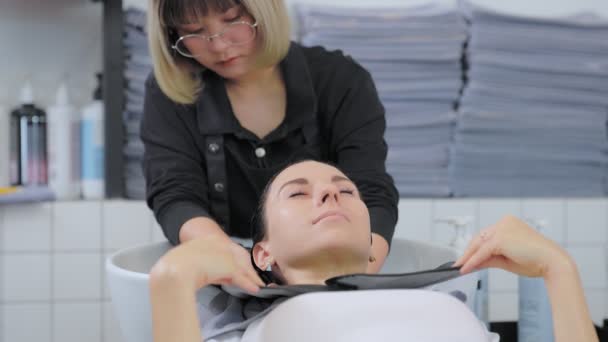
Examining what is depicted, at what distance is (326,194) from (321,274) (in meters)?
0.13

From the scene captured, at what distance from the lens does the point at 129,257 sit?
1.35 m

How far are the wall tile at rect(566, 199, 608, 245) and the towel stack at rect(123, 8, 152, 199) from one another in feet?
3.94

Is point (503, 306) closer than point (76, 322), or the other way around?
point (76, 322)

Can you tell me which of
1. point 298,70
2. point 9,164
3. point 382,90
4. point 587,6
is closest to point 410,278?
point 298,70

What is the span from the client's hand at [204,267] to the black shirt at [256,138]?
1.62 feet

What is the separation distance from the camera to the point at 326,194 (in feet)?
4.22

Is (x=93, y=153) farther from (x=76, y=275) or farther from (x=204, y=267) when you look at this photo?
(x=204, y=267)

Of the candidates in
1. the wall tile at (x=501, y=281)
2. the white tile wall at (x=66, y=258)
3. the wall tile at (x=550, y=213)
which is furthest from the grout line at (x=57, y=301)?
the wall tile at (x=550, y=213)

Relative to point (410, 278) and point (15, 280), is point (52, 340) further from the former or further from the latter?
point (410, 278)

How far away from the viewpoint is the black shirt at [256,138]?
5.11 ft

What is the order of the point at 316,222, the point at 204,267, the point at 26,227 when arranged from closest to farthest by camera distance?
1. the point at 204,267
2. the point at 316,222
3. the point at 26,227

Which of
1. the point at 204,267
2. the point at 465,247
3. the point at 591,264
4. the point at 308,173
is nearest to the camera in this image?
the point at 204,267

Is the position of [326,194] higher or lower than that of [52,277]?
higher

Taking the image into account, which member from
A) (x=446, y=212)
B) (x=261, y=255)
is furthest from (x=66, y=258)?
(x=446, y=212)
